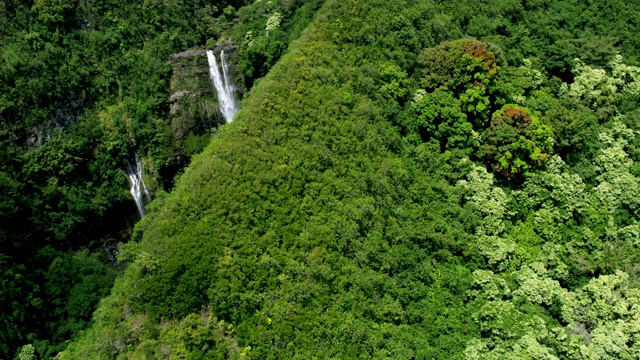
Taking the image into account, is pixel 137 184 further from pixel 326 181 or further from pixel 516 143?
pixel 516 143

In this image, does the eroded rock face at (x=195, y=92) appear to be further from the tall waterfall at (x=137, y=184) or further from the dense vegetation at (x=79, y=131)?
the tall waterfall at (x=137, y=184)

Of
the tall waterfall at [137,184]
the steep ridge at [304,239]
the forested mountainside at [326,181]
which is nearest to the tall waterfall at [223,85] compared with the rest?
the forested mountainside at [326,181]

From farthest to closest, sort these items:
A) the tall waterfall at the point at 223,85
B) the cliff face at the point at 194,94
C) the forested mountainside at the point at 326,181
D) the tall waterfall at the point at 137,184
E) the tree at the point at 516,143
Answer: the tall waterfall at the point at 223,85 < the cliff face at the point at 194,94 < the tall waterfall at the point at 137,184 < the tree at the point at 516,143 < the forested mountainside at the point at 326,181

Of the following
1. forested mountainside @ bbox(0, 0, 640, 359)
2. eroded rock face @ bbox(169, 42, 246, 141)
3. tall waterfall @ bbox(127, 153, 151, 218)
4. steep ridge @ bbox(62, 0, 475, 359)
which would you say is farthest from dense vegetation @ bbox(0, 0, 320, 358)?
steep ridge @ bbox(62, 0, 475, 359)

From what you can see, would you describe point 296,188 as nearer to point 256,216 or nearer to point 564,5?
point 256,216

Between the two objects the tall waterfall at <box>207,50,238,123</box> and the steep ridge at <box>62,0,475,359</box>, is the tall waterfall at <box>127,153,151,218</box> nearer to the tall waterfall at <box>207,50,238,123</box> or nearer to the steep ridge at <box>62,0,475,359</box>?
the tall waterfall at <box>207,50,238,123</box>

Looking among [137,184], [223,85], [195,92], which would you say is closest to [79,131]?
[137,184]
